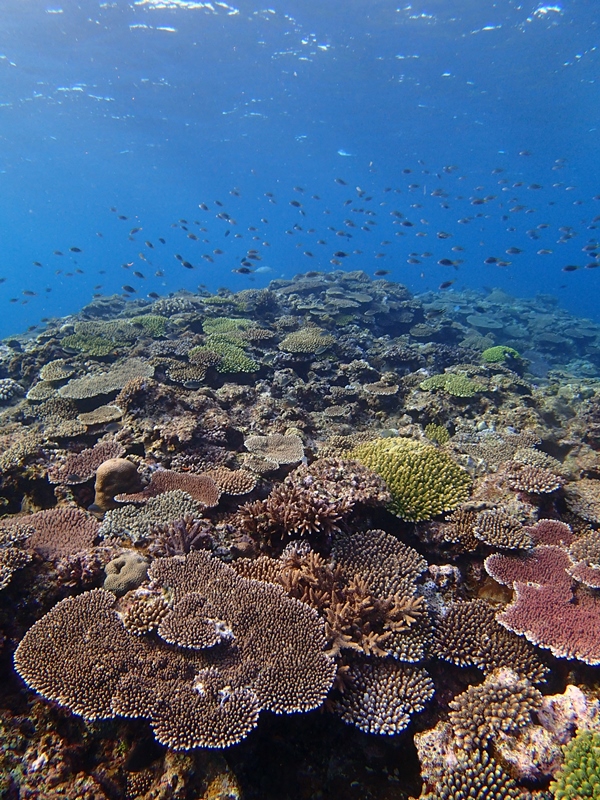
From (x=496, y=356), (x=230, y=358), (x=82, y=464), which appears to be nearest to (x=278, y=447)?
(x=82, y=464)

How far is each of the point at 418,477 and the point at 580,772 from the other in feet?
10.3

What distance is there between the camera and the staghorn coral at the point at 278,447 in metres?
6.41

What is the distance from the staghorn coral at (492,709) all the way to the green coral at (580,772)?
35 cm

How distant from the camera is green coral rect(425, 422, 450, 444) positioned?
348 inches

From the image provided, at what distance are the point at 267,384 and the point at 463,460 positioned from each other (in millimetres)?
5215

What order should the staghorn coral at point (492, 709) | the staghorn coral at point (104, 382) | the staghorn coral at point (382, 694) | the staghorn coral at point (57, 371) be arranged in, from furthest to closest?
the staghorn coral at point (57, 371) → the staghorn coral at point (104, 382) → the staghorn coral at point (382, 694) → the staghorn coral at point (492, 709)

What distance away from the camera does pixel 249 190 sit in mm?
87938

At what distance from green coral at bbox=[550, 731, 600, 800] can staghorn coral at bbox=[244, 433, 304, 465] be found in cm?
435

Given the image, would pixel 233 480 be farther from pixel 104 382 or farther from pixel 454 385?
pixel 454 385

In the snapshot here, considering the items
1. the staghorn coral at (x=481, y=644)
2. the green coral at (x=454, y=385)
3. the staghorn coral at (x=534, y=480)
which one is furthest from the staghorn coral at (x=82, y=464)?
the green coral at (x=454, y=385)

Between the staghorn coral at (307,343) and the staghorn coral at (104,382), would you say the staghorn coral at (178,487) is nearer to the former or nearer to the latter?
the staghorn coral at (104,382)

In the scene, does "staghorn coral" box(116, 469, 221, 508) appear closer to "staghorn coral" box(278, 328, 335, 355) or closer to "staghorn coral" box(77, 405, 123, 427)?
"staghorn coral" box(77, 405, 123, 427)

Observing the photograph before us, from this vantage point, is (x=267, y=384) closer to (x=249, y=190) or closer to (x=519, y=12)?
(x=519, y=12)

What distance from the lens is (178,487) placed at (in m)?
5.65
